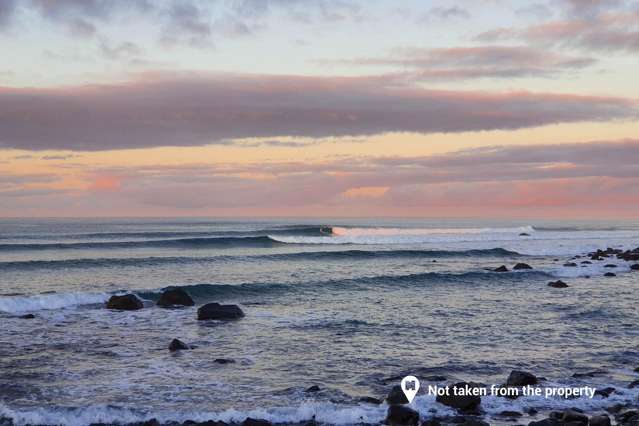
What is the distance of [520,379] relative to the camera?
43.9 ft

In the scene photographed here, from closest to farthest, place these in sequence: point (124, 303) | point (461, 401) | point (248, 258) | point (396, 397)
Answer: point (461, 401) < point (396, 397) < point (124, 303) < point (248, 258)

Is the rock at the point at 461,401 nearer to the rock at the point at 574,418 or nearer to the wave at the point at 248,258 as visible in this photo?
the rock at the point at 574,418

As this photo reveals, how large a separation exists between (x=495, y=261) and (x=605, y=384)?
3756cm

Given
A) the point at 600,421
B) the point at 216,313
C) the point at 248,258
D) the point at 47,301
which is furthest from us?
the point at 248,258

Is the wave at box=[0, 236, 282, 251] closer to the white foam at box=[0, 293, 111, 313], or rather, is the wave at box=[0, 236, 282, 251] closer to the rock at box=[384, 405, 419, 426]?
the white foam at box=[0, 293, 111, 313]

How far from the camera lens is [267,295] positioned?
2942 centimetres

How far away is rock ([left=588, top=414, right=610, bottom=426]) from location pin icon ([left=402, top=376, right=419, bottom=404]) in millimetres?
3514

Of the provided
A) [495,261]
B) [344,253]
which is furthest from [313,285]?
[495,261]

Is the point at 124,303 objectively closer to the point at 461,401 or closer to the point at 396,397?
the point at 396,397

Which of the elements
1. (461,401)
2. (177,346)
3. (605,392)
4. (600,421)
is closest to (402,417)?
(461,401)

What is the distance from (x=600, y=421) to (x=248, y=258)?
3925 centimetres

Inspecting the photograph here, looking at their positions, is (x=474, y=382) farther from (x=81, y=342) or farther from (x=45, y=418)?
(x=81, y=342)

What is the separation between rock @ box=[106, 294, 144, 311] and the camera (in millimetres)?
24547

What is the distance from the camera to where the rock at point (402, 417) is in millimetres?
11156
